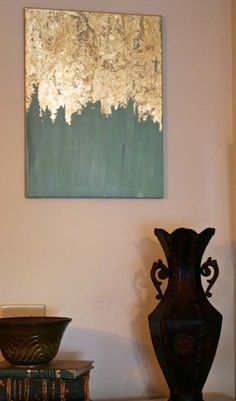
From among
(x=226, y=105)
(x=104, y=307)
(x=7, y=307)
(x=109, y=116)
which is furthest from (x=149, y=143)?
(x=7, y=307)

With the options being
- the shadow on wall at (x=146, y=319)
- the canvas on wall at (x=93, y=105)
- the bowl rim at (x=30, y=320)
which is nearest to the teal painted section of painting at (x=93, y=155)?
the canvas on wall at (x=93, y=105)

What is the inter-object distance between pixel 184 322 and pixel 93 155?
0.49 m

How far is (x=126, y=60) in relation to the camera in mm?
1729

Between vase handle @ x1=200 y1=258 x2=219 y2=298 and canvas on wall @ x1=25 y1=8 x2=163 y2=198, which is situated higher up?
canvas on wall @ x1=25 y1=8 x2=163 y2=198

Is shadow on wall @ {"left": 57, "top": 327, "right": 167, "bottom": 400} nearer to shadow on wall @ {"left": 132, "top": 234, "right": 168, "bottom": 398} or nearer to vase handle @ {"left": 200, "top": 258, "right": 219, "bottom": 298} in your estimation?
shadow on wall @ {"left": 132, "top": 234, "right": 168, "bottom": 398}

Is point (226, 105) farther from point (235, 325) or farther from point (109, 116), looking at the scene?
point (235, 325)

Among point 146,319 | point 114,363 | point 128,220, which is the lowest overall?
point 114,363

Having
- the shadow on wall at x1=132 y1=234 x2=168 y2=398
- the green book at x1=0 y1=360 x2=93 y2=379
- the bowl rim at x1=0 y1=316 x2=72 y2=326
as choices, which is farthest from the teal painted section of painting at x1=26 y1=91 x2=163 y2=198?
the green book at x1=0 y1=360 x2=93 y2=379

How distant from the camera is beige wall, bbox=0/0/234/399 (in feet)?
5.46

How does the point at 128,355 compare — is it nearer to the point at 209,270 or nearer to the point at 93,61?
the point at 209,270

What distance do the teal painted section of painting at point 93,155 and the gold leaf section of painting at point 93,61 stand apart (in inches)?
1.0

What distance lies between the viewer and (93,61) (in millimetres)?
1711

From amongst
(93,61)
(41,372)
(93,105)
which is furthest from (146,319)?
(93,61)

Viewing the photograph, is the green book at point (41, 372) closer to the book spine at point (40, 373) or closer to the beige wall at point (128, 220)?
the book spine at point (40, 373)
